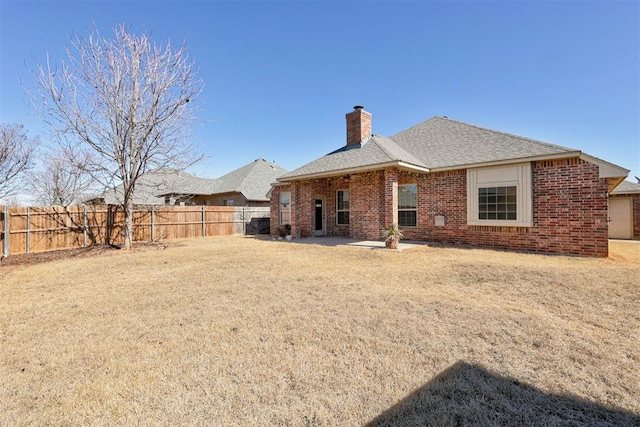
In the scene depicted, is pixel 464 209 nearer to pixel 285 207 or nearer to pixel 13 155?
pixel 285 207

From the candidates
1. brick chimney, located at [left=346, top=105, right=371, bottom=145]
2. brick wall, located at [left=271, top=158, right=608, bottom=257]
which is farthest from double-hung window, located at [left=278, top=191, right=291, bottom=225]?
brick chimney, located at [left=346, top=105, right=371, bottom=145]

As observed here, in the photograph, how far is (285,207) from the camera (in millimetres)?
16484

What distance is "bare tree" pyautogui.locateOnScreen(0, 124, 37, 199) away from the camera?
710 inches

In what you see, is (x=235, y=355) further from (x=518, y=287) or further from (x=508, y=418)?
(x=518, y=287)

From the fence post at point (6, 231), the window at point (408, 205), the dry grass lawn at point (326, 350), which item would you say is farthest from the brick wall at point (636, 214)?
the fence post at point (6, 231)

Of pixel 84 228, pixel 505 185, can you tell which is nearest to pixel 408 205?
pixel 505 185

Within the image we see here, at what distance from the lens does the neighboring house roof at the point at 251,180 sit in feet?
79.9

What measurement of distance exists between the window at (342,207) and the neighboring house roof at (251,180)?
9.32m

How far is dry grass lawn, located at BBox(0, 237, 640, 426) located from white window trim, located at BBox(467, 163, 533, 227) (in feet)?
11.4

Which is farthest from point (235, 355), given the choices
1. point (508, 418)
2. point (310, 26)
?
point (310, 26)

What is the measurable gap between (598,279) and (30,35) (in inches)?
697

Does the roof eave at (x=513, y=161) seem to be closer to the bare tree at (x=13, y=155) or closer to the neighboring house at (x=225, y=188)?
the neighboring house at (x=225, y=188)

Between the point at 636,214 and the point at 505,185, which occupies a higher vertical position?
the point at 505,185

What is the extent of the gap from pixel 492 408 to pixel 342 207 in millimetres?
12624
